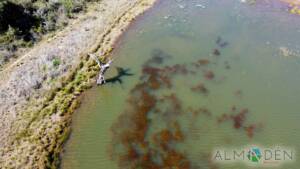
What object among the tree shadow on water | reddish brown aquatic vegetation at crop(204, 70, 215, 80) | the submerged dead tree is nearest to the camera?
the submerged dead tree

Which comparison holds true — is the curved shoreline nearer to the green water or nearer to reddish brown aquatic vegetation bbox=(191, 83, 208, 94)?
the green water

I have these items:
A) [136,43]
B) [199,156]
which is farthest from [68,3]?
[199,156]

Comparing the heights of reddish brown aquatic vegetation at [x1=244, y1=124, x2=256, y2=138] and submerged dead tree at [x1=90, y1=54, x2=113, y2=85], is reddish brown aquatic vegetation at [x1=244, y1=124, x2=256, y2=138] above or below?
below

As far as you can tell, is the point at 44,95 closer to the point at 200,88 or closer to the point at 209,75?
the point at 200,88

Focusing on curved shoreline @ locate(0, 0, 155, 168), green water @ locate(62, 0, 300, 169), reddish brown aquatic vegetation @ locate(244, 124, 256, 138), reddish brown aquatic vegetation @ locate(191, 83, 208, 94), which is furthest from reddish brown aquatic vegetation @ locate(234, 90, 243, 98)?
curved shoreline @ locate(0, 0, 155, 168)

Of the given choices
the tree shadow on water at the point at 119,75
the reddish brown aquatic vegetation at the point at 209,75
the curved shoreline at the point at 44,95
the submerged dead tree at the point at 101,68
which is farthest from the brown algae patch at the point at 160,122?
the curved shoreline at the point at 44,95

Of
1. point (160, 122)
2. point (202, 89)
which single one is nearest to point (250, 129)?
point (202, 89)
